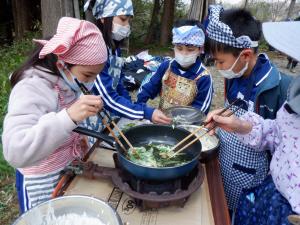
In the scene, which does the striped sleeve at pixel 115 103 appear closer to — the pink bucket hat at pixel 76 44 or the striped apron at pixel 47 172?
the striped apron at pixel 47 172

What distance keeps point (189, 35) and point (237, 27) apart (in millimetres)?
872

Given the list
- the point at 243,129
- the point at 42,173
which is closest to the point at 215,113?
the point at 243,129

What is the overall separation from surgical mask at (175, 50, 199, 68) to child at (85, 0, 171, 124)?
61cm

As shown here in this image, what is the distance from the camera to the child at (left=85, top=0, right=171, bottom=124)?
258 cm

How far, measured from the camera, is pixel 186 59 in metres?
3.09

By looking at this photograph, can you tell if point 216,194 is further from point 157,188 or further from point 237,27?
point 237,27

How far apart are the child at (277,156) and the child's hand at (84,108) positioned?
769 mm

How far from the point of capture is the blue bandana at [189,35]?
2.98 meters

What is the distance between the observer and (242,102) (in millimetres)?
2279

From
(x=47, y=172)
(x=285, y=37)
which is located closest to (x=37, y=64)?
(x=47, y=172)

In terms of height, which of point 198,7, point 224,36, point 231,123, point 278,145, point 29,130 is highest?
point 224,36

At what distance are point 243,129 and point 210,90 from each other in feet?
3.99

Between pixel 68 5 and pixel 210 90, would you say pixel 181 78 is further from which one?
pixel 68 5

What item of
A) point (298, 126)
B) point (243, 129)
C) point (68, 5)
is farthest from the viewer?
point (68, 5)
